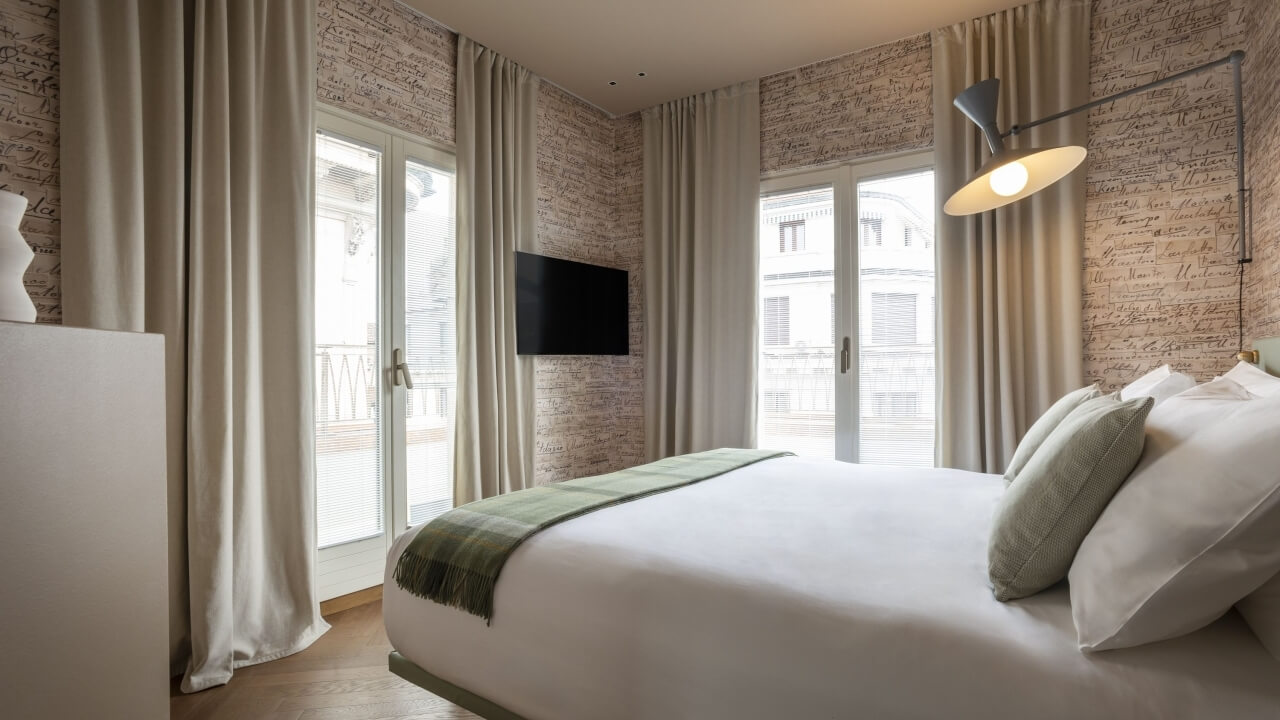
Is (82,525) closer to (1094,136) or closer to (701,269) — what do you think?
(701,269)

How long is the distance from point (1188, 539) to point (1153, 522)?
5 cm

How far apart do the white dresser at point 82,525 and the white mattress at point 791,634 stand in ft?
1.79

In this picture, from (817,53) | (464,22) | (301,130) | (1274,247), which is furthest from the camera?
(817,53)

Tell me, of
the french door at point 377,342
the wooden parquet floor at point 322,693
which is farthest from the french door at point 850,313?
the wooden parquet floor at point 322,693

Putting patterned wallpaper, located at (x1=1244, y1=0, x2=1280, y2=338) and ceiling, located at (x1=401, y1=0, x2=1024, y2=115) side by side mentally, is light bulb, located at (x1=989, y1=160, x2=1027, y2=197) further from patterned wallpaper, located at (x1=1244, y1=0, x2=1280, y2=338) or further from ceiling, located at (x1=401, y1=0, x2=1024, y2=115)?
ceiling, located at (x1=401, y1=0, x2=1024, y2=115)

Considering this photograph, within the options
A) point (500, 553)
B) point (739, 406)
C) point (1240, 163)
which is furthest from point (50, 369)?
point (1240, 163)

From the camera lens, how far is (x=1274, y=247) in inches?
88.0

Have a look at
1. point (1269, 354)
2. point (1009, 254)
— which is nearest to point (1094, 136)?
point (1009, 254)

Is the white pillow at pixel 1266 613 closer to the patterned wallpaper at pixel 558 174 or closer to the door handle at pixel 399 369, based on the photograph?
the door handle at pixel 399 369

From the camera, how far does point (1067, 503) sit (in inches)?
42.9

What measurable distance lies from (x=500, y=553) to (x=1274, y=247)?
2.84 m

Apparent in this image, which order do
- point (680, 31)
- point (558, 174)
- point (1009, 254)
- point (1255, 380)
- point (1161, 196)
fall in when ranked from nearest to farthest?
point (1255, 380) < point (1161, 196) < point (1009, 254) < point (680, 31) < point (558, 174)

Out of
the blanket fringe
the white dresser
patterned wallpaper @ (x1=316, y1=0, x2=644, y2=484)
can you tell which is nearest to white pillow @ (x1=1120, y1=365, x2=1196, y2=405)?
the blanket fringe

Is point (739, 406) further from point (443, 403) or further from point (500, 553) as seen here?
point (500, 553)
